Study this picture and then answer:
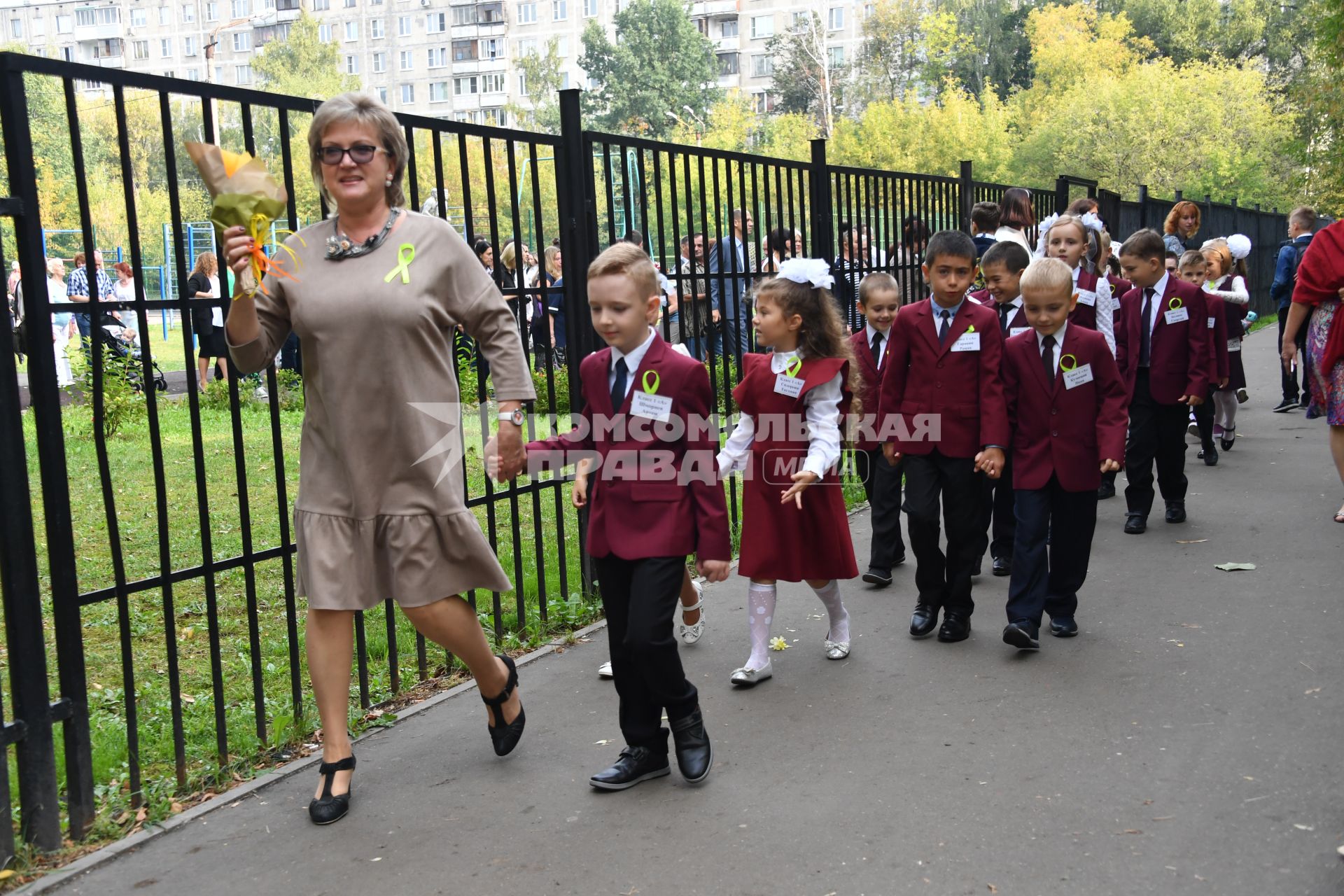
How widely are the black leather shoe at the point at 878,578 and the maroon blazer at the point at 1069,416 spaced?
134 cm

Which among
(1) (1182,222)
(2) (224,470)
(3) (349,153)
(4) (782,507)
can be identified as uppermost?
(3) (349,153)

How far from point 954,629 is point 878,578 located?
3.67 ft

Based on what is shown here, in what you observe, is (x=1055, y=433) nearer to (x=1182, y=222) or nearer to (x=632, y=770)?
(x=632, y=770)

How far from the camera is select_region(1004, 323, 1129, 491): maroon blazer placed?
5695 millimetres

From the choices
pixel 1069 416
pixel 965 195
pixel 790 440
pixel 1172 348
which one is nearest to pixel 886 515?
pixel 1069 416

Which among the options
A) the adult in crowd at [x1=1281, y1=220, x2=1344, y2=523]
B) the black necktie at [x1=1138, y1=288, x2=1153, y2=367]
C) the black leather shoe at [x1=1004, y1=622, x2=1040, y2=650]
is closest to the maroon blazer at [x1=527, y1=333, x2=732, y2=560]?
the black leather shoe at [x1=1004, y1=622, x2=1040, y2=650]

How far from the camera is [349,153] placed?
395 cm

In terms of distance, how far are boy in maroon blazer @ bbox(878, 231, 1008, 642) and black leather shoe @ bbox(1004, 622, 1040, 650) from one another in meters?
0.33

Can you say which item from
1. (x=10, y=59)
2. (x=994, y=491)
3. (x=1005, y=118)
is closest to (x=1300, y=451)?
(x=994, y=491)

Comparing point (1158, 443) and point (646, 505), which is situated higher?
point (646, 505)

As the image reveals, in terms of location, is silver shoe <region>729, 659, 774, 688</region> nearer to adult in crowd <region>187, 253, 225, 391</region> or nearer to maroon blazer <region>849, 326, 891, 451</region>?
maroon blazer <region>849, 326, 891, 451</region>

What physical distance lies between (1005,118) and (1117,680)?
216ft

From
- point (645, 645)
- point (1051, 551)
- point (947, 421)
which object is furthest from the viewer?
point (947, 421)

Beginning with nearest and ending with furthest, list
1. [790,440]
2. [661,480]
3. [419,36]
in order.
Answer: [661,480] < [790,440] < [419,36]
